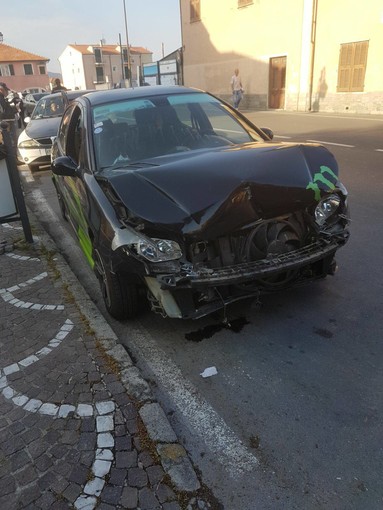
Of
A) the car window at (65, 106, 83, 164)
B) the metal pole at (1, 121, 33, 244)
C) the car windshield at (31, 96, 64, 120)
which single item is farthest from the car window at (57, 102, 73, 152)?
the car windshield at (31, 96, 64, 120)

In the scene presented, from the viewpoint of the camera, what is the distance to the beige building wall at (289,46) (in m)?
17.8

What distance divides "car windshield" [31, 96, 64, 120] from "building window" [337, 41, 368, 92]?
43.0 ft

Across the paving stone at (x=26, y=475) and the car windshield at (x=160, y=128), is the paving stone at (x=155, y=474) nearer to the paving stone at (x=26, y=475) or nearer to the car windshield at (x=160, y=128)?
the paving stone at (x=26, y=475)

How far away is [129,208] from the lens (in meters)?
2.86

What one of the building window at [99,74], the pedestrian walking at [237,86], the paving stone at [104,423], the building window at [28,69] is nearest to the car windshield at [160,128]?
the paving stone at [104,423]

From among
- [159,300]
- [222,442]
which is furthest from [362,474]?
[159,300]

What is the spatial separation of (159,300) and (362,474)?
1.56m

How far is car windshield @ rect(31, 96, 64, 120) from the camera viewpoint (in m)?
11.2

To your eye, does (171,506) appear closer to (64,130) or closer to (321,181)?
(321,181)

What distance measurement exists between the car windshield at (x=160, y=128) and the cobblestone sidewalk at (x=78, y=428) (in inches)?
58.6

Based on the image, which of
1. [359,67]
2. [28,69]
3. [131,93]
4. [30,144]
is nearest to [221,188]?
[131,93]

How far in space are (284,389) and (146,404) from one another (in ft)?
2.85

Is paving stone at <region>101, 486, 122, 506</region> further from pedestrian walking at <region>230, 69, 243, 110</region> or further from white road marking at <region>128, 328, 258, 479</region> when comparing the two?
pedestrian walking at <region>230, 69, 243, 110</region>

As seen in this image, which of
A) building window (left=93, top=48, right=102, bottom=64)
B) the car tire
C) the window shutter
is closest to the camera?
the car tire
